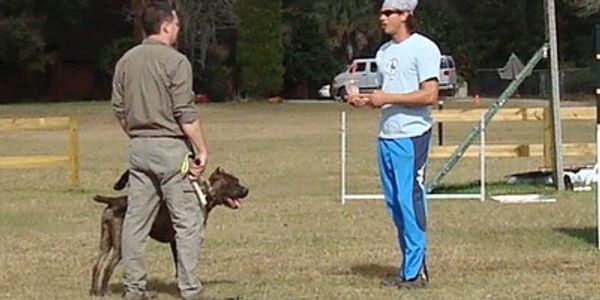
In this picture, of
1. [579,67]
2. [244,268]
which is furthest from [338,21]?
[244,268]

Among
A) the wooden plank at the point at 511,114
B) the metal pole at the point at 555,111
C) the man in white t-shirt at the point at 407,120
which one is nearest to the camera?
the man in white t-shirt at the point at 407,120

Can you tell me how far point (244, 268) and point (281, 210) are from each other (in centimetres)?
433

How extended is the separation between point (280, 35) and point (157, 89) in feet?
164

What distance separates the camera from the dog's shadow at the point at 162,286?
8.67 m

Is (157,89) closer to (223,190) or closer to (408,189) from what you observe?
(223,190)

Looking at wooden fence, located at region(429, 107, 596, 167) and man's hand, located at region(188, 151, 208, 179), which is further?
wooden fence, located at region(429, 107, 596, 167)

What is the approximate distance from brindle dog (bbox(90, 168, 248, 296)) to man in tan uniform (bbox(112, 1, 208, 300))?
17 cm

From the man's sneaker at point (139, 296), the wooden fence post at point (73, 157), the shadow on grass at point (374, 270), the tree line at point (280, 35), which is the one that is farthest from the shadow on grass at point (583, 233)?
the tree line at point (280, 35)

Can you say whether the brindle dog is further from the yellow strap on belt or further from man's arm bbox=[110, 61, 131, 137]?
man's arm bbox=[110, 61, 131, 137]

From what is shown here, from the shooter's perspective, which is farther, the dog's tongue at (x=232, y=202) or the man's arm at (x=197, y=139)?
the dog's tongue at (x=232, y=202)

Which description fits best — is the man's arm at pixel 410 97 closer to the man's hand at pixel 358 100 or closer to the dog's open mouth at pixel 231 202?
the man's hand at pixel 358 100

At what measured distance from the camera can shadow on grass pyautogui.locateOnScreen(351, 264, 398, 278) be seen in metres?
9.46

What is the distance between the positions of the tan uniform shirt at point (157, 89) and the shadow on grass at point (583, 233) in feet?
14.9

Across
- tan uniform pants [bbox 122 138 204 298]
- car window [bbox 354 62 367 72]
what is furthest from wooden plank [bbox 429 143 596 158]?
car window [bbox 354 62 367 72]
